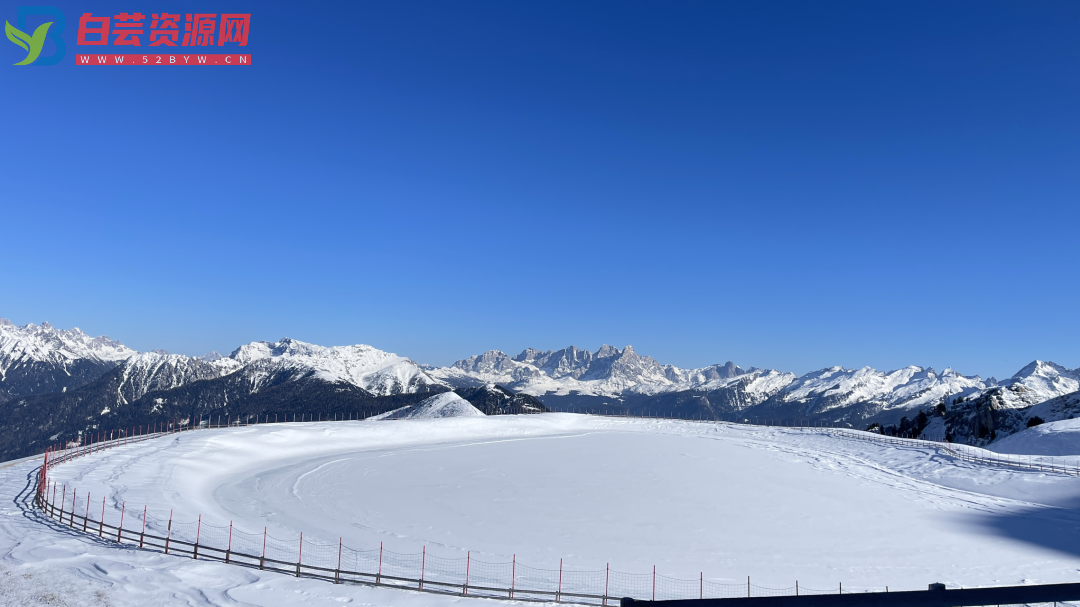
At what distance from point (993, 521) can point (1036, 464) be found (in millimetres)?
29775

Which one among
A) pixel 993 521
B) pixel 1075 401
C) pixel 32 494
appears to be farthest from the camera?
pixel 1075 401

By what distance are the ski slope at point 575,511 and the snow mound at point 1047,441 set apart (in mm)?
19972

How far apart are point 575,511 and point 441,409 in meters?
97.5

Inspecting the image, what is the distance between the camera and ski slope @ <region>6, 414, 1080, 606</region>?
28.5 meters

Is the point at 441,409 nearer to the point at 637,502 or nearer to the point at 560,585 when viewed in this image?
the point at 637,502

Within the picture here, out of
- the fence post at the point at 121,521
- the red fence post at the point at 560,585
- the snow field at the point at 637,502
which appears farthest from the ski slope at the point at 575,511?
the red fence post at the point at 560,585

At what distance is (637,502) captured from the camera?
49.7 meters

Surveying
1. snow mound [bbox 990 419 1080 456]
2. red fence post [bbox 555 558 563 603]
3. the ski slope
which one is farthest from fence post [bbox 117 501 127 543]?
snow mound [bbox 990 419 1080 456]

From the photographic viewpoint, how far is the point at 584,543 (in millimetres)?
36875

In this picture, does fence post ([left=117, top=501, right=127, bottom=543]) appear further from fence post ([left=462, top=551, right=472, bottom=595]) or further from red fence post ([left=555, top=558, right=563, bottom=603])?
red fence post ([left=555, top=558, right=563, bottom=603])

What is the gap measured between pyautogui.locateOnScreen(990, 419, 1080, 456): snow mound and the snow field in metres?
18.6

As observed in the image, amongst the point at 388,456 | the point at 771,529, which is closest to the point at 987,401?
the point at 771,529

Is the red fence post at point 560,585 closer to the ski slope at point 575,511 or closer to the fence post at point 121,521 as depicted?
the ski slope at point 575,511

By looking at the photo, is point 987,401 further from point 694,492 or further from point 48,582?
point 48,582
